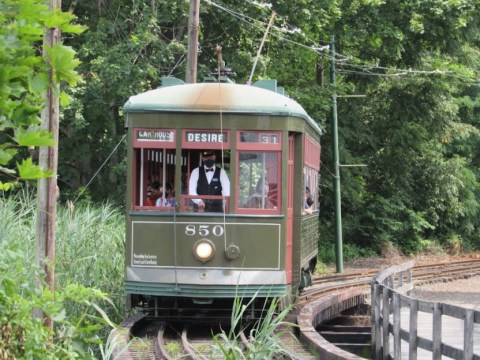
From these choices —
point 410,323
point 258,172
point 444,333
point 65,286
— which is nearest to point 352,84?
point 444,333

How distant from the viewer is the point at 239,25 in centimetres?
2383

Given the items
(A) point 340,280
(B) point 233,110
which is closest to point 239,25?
(A) point 340,280

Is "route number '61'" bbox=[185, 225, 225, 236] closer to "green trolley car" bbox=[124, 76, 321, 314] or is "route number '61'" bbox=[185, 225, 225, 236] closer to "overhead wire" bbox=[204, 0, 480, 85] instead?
"green trolley car" bbox=[124, 76, 321, 314]

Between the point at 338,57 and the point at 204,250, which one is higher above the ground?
the point at 338,57

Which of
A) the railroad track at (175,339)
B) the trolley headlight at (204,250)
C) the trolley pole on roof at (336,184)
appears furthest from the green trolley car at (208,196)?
the trolley pole on roof at (336,184)

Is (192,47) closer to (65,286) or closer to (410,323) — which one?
(65,286)

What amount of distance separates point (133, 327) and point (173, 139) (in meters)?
2.34

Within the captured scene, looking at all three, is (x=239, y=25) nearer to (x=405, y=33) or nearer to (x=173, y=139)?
(x=405, y=33)

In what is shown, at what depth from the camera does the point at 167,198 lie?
1177 centimetres

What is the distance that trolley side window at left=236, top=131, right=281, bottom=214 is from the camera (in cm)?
1149

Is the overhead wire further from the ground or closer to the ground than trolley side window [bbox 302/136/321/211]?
further from the ground

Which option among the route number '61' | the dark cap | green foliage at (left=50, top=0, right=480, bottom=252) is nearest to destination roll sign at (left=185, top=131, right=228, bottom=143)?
the dark cap

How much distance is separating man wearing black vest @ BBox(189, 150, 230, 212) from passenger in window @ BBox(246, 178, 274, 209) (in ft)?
1.03

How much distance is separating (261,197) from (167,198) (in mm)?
1122
